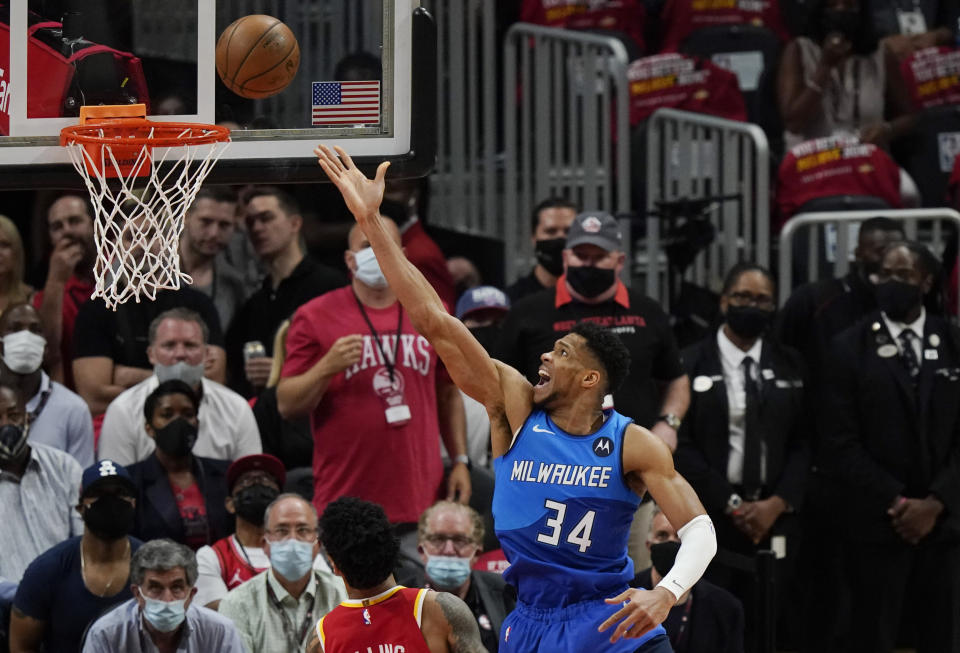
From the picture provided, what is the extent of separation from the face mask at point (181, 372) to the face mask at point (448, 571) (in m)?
1.88

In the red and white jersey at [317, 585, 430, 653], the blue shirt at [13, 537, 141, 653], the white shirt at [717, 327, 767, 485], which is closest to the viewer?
the red and white jersey at [317, 585, 430, 653]

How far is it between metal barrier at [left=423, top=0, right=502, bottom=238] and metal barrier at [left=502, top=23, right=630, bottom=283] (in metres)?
0.17

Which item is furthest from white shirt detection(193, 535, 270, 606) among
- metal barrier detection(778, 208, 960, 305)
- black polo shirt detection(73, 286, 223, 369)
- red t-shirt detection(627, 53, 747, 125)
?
red t-shirt detection(627, 53, 747, 125)

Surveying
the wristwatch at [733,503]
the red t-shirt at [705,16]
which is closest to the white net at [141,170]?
the wristwatch at [733,503]

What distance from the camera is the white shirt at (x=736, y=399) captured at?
8508 millimetres

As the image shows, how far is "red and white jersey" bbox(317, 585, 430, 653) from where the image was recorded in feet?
19.6

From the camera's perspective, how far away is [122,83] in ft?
21.2

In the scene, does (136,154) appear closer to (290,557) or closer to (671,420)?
A: (290,557)

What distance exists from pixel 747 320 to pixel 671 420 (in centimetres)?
92

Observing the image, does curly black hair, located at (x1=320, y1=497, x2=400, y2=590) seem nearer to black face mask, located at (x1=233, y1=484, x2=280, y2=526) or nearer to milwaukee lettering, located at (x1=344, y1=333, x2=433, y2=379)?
black face mask, located at (x1=233, y1=484, x2=280, y2=526)

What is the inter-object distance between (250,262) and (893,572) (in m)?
4.45

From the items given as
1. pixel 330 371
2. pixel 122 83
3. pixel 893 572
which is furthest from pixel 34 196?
pixel 893 572

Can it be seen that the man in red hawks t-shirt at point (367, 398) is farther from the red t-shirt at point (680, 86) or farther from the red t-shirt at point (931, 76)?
the red t-shirt at point (931, 76)

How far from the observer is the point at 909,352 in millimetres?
8727
